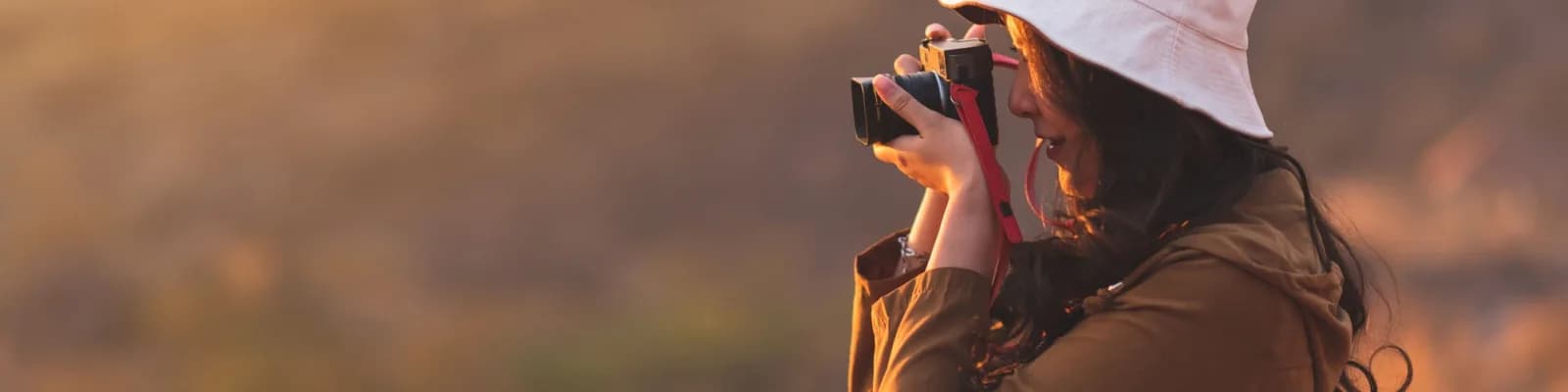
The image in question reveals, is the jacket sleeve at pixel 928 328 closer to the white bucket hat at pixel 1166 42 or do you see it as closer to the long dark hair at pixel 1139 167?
the long dark hair at pixel 1139 167

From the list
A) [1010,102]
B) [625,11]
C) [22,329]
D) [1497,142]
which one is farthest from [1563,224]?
[22,329]

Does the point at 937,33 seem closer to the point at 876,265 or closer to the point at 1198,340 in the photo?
the point at 876,265

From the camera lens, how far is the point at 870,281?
1.47 m

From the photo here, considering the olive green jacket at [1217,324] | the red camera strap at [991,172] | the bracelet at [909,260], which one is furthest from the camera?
the bracelet at [909,260]

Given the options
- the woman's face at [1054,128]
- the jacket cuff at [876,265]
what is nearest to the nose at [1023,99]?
the woman's face at [1054,128]

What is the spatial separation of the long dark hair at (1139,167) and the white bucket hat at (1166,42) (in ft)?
0.08

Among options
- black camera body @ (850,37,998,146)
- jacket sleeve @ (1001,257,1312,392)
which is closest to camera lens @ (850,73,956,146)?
black camera body @ (850,37,998,146)

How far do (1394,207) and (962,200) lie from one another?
59.9 inches

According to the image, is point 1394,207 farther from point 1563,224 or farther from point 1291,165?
point 1291,165

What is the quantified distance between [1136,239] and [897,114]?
23 cm

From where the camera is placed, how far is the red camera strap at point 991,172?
1346 mm

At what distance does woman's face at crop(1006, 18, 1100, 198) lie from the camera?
4.18 feet

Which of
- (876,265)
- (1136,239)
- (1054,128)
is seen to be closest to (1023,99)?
(1054,128)

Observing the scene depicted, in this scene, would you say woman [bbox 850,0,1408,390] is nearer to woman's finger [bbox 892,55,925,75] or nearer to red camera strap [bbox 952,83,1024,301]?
red camera strap [bbox 952,83,1024,301]
